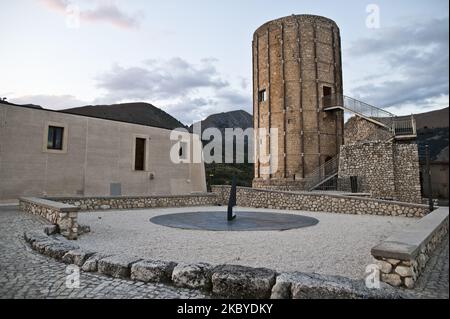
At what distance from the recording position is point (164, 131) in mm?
19500

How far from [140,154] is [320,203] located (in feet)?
39.1

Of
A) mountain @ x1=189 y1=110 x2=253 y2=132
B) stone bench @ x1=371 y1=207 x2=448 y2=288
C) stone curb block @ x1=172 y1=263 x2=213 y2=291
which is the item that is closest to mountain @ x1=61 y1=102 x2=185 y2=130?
mountain @ x1=189 y1=110 x2=253 y2=132

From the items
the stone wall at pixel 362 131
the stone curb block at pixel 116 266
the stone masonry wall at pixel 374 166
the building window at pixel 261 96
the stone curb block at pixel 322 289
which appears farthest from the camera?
the building window at pixel 261 96

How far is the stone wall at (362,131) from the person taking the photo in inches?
747

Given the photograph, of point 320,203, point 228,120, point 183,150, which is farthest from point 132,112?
point 320,203

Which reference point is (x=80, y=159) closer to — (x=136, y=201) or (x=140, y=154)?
(x=140, y=154)

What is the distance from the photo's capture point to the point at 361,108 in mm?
20609

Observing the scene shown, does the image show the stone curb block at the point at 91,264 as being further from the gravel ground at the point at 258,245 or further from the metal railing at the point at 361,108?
the metal railing at the point at 361,108

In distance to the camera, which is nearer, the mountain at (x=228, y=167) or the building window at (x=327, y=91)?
the building window at (x=327, y=91)

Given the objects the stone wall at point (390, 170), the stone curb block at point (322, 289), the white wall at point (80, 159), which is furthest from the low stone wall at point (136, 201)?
the stone curb block at point (322, 289)

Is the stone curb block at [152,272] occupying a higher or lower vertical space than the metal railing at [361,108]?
lower

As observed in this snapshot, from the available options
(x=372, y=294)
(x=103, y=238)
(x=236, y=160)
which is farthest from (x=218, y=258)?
(x=236, y=160)

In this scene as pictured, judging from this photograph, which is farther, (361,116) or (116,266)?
(361,116)
